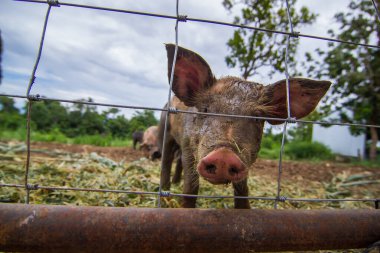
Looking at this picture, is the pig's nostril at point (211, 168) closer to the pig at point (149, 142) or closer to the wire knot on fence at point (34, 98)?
the wire knot on fence at point (34, 98)

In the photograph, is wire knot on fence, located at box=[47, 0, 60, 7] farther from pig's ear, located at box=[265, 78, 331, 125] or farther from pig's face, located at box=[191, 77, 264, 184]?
pig's ear, located at box=[265, 78, 331, 125]

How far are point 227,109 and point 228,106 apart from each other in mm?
30

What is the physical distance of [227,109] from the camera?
2240 millimetres

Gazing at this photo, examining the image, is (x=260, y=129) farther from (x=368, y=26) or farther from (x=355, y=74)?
(x=368, y=26)

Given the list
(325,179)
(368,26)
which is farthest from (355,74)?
(325,179)

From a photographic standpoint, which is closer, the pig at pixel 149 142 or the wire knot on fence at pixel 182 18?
the wire knot on fence at pixel 182 18

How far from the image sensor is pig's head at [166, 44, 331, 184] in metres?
1.67

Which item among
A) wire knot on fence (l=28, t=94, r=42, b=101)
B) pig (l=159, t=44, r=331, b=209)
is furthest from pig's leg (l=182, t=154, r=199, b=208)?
wire knot on fence (l=28, t=94, r=42, b=101)

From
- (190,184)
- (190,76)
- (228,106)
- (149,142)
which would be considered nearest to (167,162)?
(190,184)

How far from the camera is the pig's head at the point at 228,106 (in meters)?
1.67

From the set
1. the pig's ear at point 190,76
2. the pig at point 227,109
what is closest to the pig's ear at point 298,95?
the pig at point 227,109

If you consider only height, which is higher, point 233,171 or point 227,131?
point 227,131

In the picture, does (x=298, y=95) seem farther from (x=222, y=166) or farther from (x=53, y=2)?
(x=53, y=2)

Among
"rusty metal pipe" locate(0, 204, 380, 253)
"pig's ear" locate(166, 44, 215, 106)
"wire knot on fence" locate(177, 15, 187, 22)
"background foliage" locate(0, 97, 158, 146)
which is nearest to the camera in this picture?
"rusty metal pipe" locate(0, 204, 380, 253)
